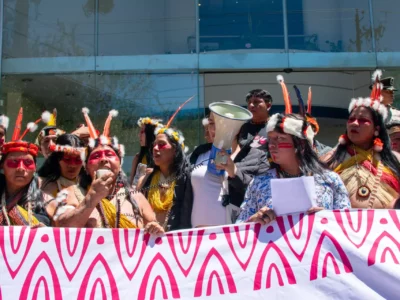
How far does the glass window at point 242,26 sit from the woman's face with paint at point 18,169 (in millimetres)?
6482

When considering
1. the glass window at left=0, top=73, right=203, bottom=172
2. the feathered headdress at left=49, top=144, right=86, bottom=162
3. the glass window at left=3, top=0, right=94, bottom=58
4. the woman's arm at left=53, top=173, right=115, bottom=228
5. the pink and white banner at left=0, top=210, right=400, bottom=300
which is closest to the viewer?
the pink and white banner at left=0, top=210, right=400, bottom=300

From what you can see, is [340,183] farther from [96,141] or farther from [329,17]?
[329,17]

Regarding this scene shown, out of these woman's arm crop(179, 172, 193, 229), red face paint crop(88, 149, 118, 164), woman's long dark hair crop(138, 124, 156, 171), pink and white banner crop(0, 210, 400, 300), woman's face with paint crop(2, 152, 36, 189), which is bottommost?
pink and white banner crop(0, 210, 400, 300)

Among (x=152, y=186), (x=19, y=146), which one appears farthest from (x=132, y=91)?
(x=19, y=146)

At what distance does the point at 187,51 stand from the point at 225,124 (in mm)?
6344

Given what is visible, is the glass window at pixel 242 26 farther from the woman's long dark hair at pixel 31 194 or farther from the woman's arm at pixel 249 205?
the woman's arm at pixel 249 205

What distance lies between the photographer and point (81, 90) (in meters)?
9.60

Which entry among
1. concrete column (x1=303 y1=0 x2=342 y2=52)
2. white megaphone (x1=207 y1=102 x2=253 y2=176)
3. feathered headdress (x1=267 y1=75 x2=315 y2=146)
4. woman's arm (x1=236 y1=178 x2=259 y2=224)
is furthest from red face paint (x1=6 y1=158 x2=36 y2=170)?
concrete column (x1=303 y1=0 x2=342 y2=52)

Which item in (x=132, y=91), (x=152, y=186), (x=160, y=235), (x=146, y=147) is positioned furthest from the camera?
(x=132, y=91)

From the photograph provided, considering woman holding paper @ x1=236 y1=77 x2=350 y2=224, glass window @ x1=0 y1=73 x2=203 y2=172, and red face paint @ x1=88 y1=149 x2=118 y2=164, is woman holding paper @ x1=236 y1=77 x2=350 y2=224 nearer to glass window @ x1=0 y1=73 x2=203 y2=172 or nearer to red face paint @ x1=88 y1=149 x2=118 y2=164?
red face paint @ x1=88 y1=149 x2=118 y2=164

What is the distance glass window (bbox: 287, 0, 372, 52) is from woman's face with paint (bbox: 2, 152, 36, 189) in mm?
6950

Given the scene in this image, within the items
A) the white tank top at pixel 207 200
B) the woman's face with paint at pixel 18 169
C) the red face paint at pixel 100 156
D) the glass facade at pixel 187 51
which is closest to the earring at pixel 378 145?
the white tank top at pixel 207 200

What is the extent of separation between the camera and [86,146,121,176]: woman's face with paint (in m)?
3.54

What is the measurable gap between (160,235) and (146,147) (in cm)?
213
